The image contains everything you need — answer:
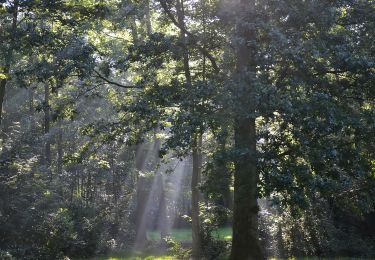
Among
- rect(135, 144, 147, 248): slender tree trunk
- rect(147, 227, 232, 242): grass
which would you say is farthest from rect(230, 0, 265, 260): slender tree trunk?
rect(135, 144, 147, 248): slender tree trunk

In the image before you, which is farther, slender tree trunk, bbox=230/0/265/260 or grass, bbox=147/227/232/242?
grass, bbox=147/227/232/242

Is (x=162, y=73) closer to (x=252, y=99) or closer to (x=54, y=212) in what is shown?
(x=54, y=212)

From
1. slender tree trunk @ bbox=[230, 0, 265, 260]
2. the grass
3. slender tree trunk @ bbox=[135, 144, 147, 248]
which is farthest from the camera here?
slender tree trunk @ bbox=[135, 144, 147, 248]

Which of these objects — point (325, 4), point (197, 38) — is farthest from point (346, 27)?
point (197, 38)

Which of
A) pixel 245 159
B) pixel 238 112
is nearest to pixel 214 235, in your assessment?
pixel 245 159

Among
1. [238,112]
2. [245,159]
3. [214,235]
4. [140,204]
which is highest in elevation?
[238,112]

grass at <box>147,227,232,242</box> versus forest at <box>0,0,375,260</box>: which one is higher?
forest at <box>0,0,375,260</box>

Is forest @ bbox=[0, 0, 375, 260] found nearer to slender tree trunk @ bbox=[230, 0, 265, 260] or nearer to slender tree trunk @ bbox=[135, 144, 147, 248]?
slender tree trunk @ bbox=[230, 0, 265, 260]

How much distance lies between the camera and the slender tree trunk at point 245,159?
10.5 metres

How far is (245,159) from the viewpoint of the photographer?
10680 mm

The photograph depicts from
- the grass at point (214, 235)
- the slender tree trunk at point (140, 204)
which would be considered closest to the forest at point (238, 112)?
the grass at point (214, 235)

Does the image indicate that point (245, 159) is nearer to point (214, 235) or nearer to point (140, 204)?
point (214, 235)

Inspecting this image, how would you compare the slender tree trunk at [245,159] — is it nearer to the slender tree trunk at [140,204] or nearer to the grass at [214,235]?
the grass at [214,235]

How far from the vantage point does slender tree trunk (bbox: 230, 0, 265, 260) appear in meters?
10.5
